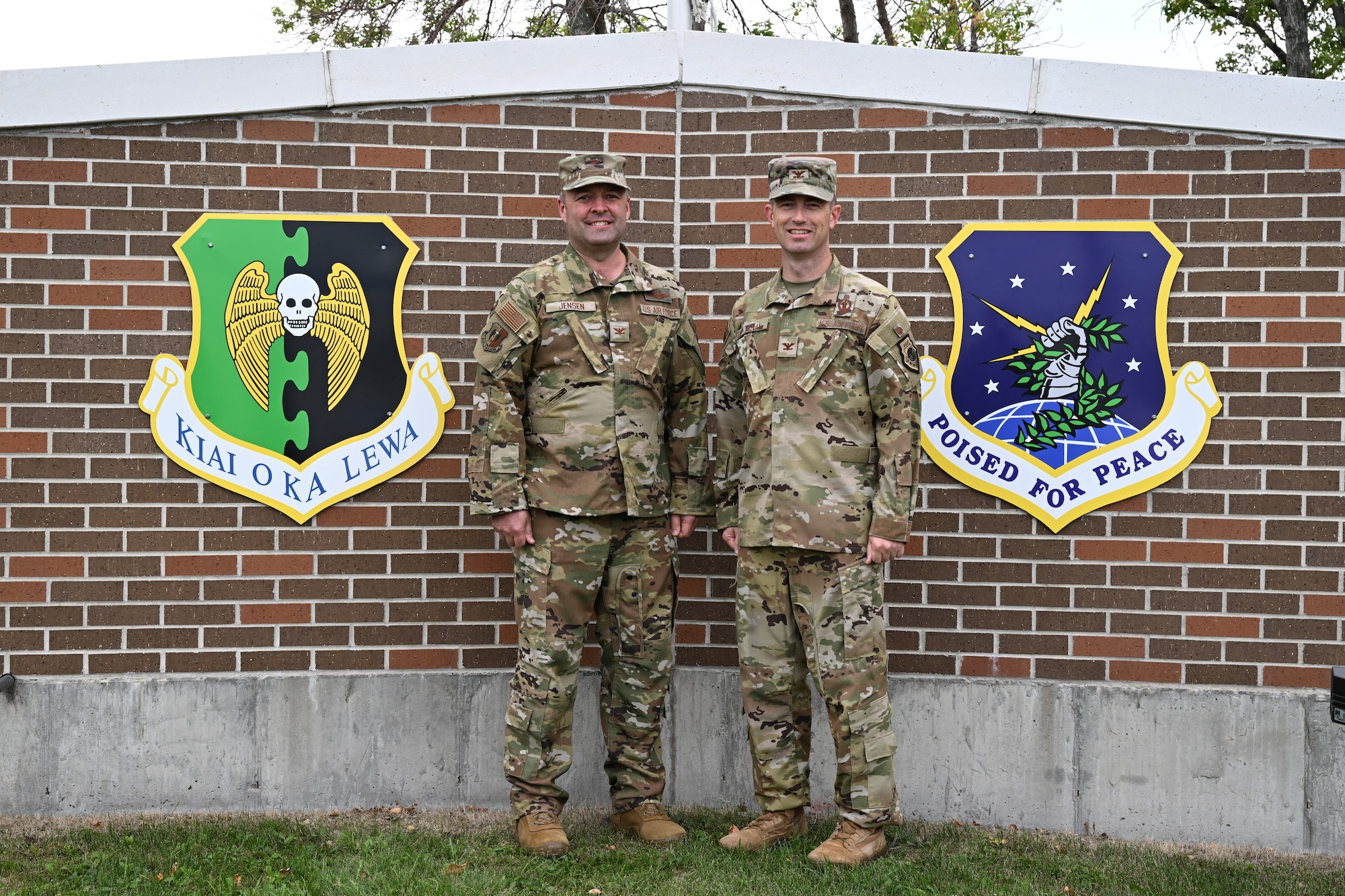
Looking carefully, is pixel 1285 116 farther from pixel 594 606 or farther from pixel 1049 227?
pixel 594 606

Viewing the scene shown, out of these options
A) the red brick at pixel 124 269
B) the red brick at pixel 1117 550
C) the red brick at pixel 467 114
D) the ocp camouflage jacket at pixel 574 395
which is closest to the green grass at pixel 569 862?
the red brick at pixel 1117 550

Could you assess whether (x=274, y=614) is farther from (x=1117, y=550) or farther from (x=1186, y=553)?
(x=1186, y=553)

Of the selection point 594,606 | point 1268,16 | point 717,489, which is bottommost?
point 594,606

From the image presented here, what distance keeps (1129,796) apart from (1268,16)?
Result: 17.0 meters

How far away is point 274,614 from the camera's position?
4.21 meters

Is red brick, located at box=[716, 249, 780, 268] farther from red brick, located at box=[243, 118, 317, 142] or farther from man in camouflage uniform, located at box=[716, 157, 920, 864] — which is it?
red brick, located at box=[243, 118, 317, 142]

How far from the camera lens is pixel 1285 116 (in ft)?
13.1

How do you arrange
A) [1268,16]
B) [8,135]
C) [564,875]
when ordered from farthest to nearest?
1. [1268,16]
2. [8,135]
3. [564,875]

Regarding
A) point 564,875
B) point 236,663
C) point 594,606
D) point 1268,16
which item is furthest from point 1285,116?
point 1268,16

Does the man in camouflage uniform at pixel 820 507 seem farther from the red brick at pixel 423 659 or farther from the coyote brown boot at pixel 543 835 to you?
the red brick at pixel 423 659

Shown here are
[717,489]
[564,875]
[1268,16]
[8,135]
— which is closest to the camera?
[564,875]

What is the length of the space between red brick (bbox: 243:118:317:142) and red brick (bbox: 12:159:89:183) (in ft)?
2.09

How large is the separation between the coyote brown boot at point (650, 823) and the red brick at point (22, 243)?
309cm

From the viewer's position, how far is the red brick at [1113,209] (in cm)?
411
